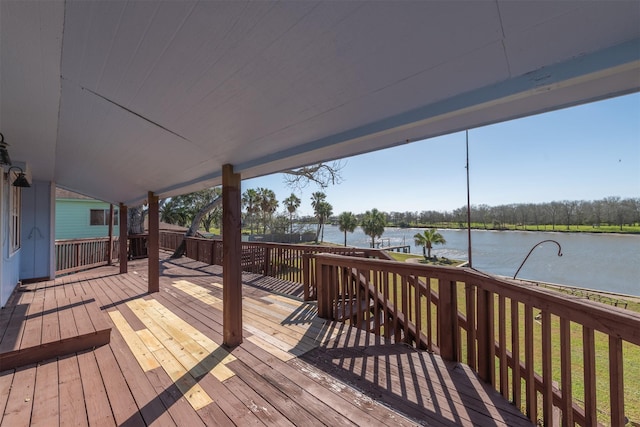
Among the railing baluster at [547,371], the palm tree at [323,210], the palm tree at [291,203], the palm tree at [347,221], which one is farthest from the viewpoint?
the palm tree at [323,210]

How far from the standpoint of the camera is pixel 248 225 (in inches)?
1410

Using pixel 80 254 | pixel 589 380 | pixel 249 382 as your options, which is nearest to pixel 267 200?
pixel 80 254

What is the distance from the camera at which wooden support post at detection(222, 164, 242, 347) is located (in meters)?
2.92

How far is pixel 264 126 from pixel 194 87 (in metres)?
0.52

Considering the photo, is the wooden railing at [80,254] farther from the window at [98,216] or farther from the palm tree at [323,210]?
the palm tree at [323,210]

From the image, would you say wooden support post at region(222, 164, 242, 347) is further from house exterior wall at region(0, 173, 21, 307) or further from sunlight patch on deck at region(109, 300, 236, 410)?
house exterior wall at region(0, 173, 21, 307)

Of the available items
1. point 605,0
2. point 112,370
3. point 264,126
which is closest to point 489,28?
point 605,0

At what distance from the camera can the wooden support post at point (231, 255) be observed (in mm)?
2924

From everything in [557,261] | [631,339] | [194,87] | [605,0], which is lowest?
[557,261]

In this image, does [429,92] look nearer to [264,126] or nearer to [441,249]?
[264,126]

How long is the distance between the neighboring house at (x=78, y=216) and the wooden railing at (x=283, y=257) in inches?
270

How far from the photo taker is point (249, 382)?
2219 millimetres

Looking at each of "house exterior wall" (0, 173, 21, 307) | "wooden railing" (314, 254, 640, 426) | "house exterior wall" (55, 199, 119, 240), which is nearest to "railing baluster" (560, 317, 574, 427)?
"wooden railing" (314, 254, 640, 426)

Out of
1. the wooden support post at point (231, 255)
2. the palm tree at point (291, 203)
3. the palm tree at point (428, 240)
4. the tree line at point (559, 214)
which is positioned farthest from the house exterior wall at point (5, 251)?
the palm tree at point (291, 203)
